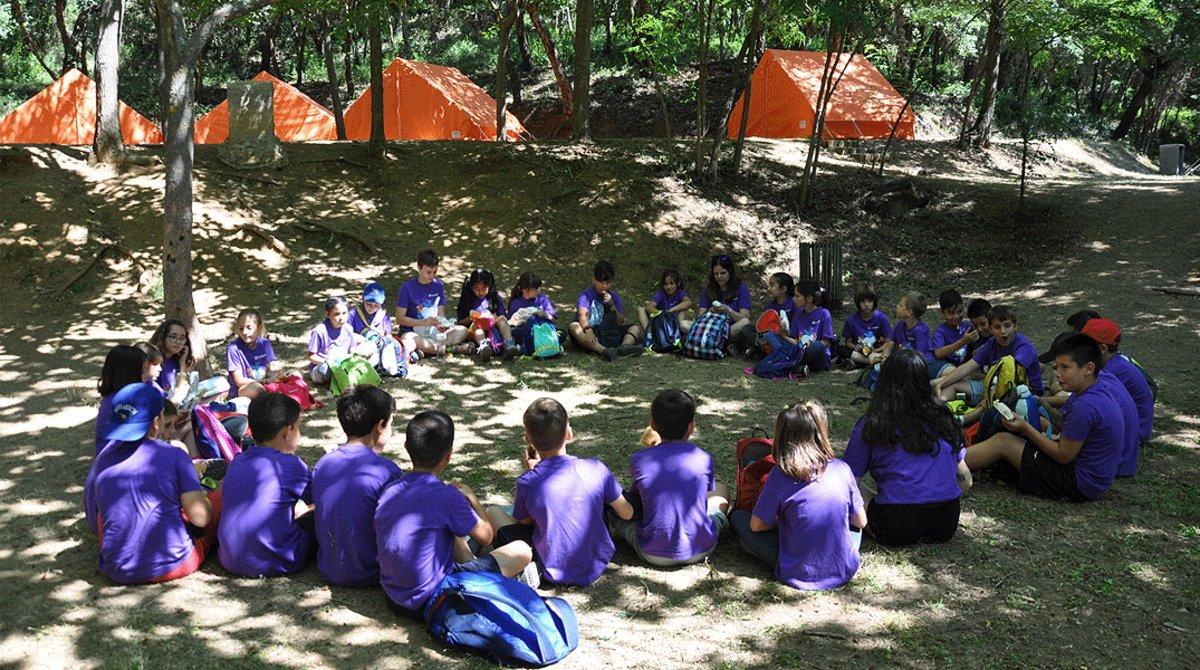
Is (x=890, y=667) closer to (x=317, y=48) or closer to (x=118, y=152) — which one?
(x=118, y=152)

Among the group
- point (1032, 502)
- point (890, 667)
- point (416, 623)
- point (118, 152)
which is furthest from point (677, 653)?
point (118, 152)

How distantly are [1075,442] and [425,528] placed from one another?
11.7 feet

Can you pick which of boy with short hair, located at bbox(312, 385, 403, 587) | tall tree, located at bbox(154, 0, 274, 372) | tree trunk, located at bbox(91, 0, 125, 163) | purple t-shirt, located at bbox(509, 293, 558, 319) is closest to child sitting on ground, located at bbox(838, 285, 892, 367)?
purple t-shirt, located at bbox(509, 293, 558, 319)

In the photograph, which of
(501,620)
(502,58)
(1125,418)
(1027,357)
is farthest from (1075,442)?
(502,58)

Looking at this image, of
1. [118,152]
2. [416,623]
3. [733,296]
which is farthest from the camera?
[118,152]

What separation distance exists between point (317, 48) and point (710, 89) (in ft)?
49.4

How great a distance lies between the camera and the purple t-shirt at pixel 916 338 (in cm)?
796

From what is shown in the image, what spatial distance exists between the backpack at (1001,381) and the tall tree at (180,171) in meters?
5.87

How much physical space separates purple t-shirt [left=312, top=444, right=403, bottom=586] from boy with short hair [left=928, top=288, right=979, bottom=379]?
4.83m

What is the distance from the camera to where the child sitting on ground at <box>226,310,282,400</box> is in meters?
6.91

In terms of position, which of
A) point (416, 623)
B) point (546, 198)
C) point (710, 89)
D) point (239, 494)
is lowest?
point (416, 623)

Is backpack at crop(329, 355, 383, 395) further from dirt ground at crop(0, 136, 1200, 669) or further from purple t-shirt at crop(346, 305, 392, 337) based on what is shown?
purple t-shirt at crop(346, 305, 392, 337)

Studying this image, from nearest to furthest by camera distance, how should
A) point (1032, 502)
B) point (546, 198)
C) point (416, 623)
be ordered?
point (416, 623), point (1032, 502), point (546, 198)

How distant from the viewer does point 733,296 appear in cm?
962
